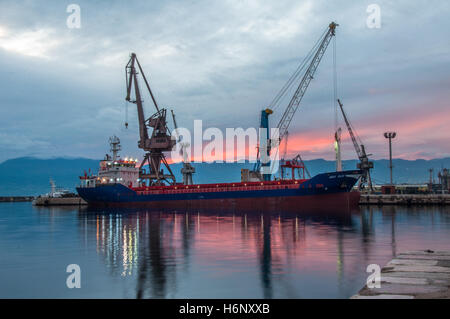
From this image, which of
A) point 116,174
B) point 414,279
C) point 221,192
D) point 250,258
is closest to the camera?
point 414,279

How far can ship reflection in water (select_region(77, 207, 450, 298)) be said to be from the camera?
12703 millimetres

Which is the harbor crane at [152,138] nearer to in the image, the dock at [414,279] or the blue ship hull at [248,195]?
the blue ship hull at [248,195]

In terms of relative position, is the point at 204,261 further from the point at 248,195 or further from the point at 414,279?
the point at 248,195

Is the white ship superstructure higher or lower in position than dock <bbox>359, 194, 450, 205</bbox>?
higher

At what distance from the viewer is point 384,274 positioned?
12523mm

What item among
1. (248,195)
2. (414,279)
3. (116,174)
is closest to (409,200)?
(248,195)

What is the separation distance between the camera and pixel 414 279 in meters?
11.4

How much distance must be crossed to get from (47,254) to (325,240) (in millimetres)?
17194

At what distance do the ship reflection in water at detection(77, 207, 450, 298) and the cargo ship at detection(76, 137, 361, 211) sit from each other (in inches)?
922

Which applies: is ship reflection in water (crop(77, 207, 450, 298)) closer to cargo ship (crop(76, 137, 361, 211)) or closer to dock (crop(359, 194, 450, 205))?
cargo ship (crop(76, 137, 361, 211))

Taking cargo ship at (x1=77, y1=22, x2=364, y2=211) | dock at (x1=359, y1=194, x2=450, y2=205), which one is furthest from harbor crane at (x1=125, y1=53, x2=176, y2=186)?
dock at (x1=359, y1=194, x2=450, y2=205)

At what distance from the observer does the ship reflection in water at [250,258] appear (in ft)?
41.7

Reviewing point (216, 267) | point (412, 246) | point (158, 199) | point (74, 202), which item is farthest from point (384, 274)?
point (74, 202)

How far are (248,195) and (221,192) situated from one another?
5205 millimetres
